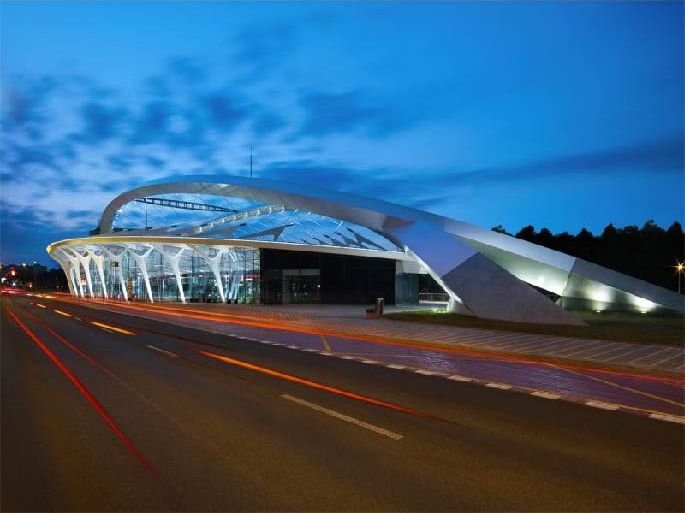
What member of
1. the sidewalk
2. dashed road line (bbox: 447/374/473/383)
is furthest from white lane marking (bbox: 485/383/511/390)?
the sidewalk

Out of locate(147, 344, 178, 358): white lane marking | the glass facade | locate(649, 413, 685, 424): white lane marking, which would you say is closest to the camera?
locate(649, 413, 685, 424): white lane marking

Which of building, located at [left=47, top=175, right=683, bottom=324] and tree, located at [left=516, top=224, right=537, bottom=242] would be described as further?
tree, located at [left=516, top=224, right=537, bottom=242]

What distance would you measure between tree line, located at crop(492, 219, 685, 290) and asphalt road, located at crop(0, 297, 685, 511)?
5980 cm

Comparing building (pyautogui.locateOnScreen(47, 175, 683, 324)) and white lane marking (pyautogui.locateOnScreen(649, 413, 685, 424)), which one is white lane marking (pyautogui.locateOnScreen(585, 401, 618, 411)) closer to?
white lane marking (pyautogui.locateOnScreen(649, 413, 685, 424))

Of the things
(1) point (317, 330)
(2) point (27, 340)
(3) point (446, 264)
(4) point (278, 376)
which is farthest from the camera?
(3) point (446, 264)

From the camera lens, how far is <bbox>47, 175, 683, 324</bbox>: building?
2267 cm

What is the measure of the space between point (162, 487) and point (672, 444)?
5.71m

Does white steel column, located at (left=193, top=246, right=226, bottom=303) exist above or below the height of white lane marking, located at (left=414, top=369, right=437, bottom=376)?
above

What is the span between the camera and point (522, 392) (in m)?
9.09

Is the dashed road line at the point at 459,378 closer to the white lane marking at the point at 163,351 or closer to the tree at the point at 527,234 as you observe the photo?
the white lane marking at the point at 163,351

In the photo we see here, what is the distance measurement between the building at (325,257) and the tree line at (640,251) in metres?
24.0

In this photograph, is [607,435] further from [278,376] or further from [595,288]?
[595,288]

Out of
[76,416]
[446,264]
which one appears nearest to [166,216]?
[446,264]

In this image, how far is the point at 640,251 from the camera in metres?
62.0
